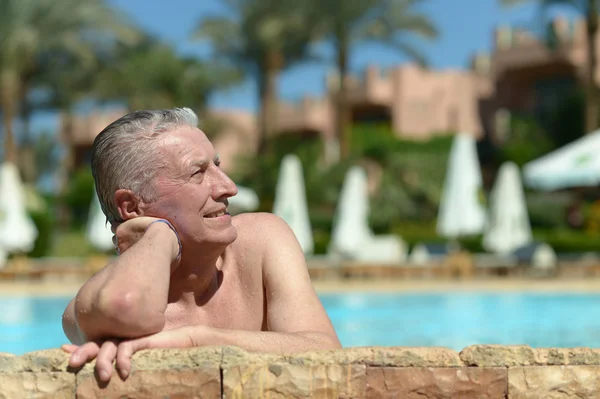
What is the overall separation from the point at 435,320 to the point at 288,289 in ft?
30.9

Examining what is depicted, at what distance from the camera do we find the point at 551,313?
11.6 meters

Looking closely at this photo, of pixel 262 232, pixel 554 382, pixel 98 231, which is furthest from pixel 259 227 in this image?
pixel 98 231

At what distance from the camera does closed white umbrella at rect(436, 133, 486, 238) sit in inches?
659

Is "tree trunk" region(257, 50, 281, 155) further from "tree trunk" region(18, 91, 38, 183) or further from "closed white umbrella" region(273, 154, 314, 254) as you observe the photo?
"tree trunk" region(18, 91, 38, 183)

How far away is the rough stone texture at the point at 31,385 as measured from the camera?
5.02 feet

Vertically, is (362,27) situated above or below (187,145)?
above

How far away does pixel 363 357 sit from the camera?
156cm

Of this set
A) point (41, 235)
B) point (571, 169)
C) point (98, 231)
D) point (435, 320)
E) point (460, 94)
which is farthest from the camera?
point (460, 94)

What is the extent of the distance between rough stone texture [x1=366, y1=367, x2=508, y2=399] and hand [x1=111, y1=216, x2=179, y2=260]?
51cm

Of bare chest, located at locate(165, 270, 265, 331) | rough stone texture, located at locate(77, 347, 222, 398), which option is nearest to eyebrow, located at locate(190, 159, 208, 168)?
bare chest, located at locate(165, 270, 265, 331)

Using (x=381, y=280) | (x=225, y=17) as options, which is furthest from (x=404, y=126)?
(x=381, y=280)

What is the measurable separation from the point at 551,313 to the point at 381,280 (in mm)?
4771

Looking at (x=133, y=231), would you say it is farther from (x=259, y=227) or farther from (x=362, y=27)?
(x=362, y=27)

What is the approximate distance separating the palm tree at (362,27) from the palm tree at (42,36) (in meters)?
8.59
